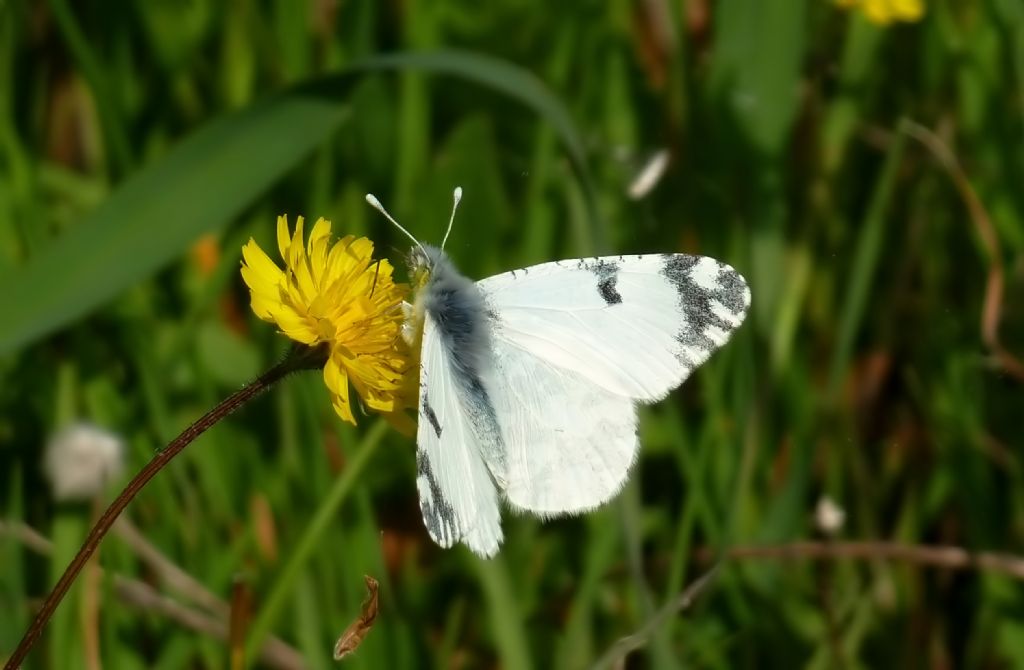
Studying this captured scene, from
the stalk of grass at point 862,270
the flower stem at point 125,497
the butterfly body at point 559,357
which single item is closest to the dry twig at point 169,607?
the butterfly body at point 559,357

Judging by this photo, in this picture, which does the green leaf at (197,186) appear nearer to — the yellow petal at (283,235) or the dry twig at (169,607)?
the dry twig at (169,607)

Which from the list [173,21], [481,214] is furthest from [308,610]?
[173,21]

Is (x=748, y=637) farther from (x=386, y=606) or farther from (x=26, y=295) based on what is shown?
(x=26, y=295)

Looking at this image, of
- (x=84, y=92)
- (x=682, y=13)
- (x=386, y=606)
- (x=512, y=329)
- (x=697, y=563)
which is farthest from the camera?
(x=84, y=92)

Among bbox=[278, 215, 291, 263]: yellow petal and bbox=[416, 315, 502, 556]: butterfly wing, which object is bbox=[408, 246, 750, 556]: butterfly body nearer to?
bbox=[416, 315, 502, 556]: butterfly wing

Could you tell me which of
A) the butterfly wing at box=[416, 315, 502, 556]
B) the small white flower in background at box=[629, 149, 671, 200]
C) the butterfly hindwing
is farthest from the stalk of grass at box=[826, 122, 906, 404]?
the butterfly wing at box=[416, 315, 502, 556]

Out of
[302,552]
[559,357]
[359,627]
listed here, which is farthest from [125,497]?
[559,357]
